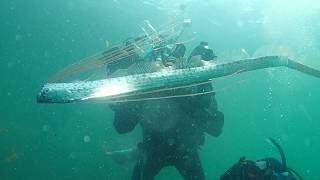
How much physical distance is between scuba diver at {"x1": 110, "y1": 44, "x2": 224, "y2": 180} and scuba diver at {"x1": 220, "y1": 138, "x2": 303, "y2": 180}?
1.40 m

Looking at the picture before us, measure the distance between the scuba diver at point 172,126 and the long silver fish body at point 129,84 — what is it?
2.08 metres

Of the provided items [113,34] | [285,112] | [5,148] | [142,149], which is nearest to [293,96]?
[285,112]

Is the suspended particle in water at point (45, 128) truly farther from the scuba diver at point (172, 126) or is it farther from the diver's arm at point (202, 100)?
the diver's arm at point (202, 100)

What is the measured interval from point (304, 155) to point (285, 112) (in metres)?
40.0

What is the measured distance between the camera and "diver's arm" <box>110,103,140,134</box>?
6062 mm

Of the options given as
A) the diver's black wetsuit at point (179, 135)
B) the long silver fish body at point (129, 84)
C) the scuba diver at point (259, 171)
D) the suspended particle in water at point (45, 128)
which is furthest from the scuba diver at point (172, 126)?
the suspended particle in water at point (45, 128)

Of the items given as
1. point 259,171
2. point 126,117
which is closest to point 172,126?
point 126,117

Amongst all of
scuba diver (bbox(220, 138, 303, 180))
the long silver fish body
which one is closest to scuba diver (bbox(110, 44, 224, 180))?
scuba diver (bbox(220, 138, 303, 180))

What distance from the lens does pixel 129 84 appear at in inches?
95.4

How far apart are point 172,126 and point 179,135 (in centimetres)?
35

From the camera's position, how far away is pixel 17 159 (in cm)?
2797

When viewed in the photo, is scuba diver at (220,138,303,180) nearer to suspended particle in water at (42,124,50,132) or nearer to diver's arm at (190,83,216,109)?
diver's arm at (190,83,216,109)

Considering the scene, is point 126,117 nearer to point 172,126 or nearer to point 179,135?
point 172,126

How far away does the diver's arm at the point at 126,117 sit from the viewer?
6.06 metres
